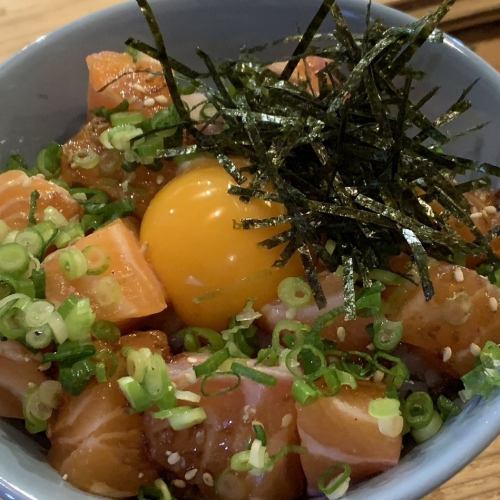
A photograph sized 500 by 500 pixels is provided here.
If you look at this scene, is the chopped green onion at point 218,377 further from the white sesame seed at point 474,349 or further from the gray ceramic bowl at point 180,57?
the gray ceramic bowl at point 180,57

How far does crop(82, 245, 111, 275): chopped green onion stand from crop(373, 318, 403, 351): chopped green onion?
639 millimetres

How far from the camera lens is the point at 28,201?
5.55ft

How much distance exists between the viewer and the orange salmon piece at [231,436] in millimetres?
1366

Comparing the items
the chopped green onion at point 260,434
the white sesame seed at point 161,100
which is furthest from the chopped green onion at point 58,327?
the white sesame seed at point 161,100

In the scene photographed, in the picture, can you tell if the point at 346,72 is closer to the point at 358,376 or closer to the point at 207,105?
the point at 207,105

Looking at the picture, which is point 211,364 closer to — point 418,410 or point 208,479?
point 208,479

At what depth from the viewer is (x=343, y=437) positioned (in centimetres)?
132

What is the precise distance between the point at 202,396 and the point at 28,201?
718 mm

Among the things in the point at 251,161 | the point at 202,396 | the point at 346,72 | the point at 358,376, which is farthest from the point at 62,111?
the point at 358,376

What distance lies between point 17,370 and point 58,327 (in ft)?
0.49

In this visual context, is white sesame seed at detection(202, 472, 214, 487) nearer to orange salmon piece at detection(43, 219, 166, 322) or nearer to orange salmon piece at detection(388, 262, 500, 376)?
orange salmon piece at detection(43, 219, 166, 322)

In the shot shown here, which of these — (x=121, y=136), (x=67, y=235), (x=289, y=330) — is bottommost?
(x=289, y=330)

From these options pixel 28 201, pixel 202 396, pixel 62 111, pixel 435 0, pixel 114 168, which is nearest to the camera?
pixel 202 396

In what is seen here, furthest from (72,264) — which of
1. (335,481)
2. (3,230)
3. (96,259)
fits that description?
(335,481)
